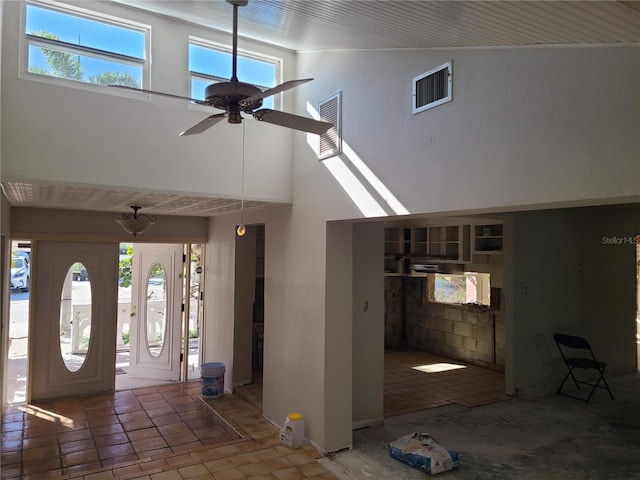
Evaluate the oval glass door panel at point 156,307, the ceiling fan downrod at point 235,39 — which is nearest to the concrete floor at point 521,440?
the ceiling fan downrod at point 235,39

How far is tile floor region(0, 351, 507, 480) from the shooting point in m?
3.83

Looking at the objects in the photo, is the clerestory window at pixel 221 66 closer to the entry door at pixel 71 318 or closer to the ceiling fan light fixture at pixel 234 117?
the ceiling fan light fixture at pixel 234 117

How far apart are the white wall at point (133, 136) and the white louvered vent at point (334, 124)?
0.62m

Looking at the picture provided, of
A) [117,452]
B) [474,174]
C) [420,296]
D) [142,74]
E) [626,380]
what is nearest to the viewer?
[474,174]

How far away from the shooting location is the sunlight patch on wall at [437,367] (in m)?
7.02

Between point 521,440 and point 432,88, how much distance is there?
134 inches

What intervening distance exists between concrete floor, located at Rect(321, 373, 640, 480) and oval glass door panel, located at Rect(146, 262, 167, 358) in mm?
3612

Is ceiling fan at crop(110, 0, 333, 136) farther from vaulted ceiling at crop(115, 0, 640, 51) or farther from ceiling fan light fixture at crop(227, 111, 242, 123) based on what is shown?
vaulted ceiling at crop(115, 0, 640, 51)

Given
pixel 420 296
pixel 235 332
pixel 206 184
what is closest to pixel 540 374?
pixel 420 296

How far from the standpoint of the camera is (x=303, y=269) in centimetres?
448

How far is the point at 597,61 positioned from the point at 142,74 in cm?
351

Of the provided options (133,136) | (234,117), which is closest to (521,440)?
(234,117)

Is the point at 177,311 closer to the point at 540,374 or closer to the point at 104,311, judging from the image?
the point at 104,311

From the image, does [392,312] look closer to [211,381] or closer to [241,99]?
[211,381]
